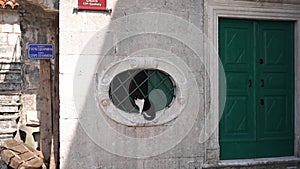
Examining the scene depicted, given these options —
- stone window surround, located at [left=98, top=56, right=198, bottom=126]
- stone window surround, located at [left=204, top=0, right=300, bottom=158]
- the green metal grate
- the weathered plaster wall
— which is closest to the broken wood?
the weathered plaster wall

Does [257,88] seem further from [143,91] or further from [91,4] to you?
[91,4]

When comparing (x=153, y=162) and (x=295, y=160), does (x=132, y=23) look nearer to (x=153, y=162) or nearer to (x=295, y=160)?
(x=153, y=162)

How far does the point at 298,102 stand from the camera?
6.61 m

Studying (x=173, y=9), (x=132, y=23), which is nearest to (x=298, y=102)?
(x=173, y=9)

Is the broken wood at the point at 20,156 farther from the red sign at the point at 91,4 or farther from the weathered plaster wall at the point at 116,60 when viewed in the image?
the red sign at the point at 91,4

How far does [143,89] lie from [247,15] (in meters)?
1.99

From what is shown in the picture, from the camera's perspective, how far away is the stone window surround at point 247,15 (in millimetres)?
6133

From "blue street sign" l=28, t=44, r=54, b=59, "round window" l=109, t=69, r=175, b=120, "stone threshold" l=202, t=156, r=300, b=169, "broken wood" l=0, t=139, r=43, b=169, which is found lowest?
"stone threshold" l=202, t=156, r=300, b=169

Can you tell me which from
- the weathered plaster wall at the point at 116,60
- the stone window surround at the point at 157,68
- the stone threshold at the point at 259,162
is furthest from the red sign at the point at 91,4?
the stone threshold at the point at 259,162

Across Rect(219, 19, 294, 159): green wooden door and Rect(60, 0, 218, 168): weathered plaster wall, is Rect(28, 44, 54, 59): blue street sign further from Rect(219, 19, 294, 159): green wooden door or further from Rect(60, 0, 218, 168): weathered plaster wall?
Rect(219, 19, 294, 159): green wooden door

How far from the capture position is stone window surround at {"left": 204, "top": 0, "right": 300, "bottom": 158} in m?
6.13

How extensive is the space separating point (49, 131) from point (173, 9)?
8.75ft

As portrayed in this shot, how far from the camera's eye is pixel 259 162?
6.25 metres

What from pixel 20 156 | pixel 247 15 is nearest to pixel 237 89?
pixel 247 15
